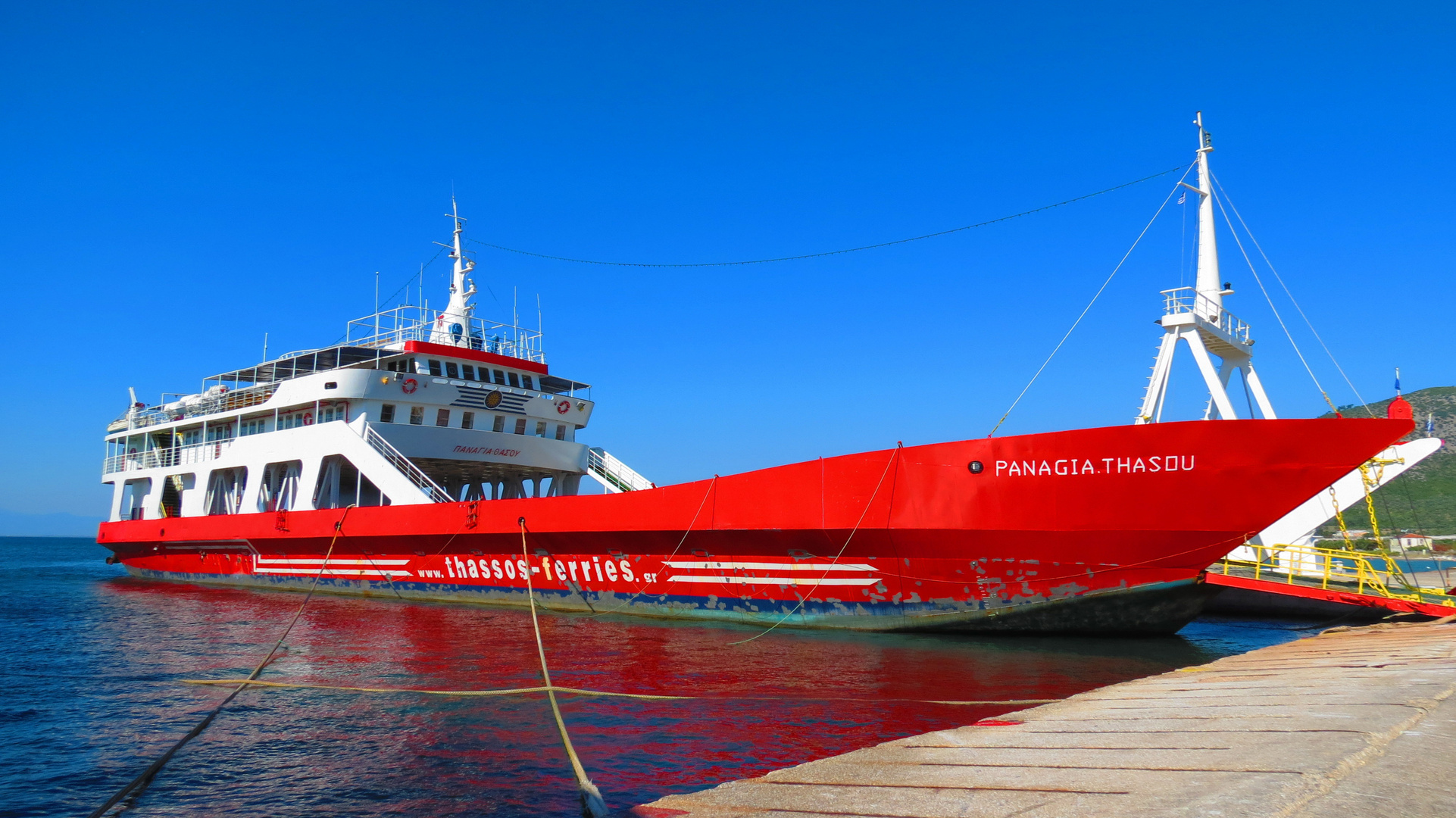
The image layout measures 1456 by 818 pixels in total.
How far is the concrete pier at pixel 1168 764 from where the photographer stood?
302 centimetres

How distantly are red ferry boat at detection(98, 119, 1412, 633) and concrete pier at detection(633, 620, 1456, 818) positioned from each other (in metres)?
4.52

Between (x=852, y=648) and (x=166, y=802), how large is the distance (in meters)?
7.40

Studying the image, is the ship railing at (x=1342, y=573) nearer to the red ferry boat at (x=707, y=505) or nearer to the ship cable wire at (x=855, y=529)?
the red ferry boat at (x=707, y=505)

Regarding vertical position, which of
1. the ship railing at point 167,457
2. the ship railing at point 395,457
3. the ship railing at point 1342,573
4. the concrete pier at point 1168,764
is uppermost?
the ship railing at point 167,457

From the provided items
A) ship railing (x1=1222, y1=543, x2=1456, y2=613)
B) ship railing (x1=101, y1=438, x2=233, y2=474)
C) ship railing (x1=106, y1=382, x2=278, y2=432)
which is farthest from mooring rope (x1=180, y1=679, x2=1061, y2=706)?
ship railing (x1=101, y1=438, x2=233, y2=474)

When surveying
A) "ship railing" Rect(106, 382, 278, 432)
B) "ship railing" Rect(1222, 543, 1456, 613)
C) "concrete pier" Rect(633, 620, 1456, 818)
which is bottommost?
"concrete pier" Rect(633, 620, 1456, 818)

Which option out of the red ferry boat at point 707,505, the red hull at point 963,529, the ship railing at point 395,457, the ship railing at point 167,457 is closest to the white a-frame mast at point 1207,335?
the red ferry boat at point 707,505

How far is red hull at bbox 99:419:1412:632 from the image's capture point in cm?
1005

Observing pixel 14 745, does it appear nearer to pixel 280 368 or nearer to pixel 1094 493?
pixel 1094 493

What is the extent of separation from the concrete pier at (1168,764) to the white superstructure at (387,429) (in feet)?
48.6

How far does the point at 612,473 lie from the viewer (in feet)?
73.8

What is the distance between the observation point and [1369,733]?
12.5 feet

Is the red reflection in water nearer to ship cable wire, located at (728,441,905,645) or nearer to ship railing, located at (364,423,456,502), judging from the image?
ship cable wire, located at (728,441,905,645)

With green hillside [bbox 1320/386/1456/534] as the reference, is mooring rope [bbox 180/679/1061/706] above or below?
below
